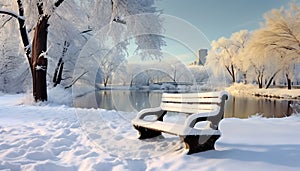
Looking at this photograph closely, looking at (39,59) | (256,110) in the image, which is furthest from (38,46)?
(256,110)

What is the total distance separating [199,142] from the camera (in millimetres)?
2998

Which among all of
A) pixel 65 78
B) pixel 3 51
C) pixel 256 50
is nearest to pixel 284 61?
pixel 256 50

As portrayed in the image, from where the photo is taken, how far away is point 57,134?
411 cm

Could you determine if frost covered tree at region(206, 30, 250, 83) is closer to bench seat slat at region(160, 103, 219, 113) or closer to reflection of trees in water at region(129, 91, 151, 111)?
reflection of trees in water at region(129, 91, 151, 111)

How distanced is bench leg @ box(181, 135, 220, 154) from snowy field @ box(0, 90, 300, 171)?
0.25 ft

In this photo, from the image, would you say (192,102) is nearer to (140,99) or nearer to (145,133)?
(145,133)

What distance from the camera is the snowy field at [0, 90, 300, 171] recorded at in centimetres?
269

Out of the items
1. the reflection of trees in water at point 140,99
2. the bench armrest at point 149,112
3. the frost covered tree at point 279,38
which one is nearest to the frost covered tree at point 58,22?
the reflection of trees in water at point 140,99

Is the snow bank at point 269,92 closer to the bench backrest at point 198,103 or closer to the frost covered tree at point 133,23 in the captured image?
the frost covered tree at point 133,23

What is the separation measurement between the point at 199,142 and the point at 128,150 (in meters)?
0.92

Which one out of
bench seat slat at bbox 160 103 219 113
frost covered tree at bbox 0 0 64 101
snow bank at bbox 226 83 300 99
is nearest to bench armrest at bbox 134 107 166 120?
bench seat slat at bbox 160 103 219 113

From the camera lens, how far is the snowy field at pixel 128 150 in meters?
2.69

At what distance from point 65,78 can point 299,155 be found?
18.1 m

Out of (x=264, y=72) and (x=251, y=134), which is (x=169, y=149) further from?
(x=264, y=72)
